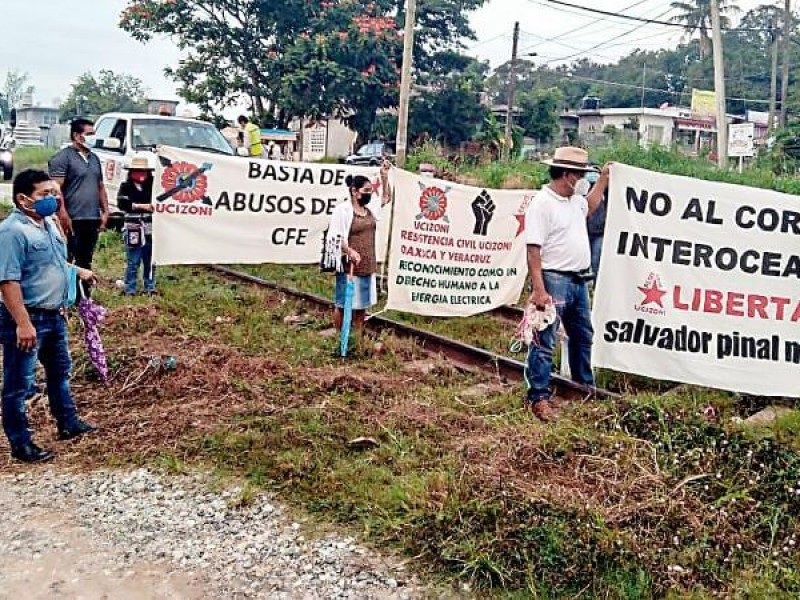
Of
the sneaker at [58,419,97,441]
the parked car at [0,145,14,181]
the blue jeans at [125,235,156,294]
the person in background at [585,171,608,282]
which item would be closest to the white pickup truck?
the blue jeans at [125,235,156,294]

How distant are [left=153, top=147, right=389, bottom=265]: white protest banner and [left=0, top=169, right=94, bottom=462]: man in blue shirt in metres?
4.11

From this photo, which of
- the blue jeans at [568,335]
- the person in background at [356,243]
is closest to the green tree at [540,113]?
the person in background at [356,243]

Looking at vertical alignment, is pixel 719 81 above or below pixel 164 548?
above

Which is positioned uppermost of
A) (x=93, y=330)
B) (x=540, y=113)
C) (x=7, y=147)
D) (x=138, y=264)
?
(x=540, y=113)

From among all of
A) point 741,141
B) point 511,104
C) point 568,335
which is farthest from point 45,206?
point 511,104

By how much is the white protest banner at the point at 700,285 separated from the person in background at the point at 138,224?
17.2 ft

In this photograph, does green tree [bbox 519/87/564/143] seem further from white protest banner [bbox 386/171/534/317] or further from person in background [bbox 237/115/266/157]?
white protest banner [bbox 386/171/534/317]

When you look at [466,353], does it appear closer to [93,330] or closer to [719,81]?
[93,330]

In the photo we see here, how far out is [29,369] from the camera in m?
4.84

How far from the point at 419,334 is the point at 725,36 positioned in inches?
2305

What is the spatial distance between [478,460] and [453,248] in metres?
3.99

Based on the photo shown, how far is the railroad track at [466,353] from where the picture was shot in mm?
5988

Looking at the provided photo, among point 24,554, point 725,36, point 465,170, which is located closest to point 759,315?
point 24,554

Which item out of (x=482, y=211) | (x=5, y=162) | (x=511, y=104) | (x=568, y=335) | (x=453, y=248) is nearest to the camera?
(x=568, y=335)
